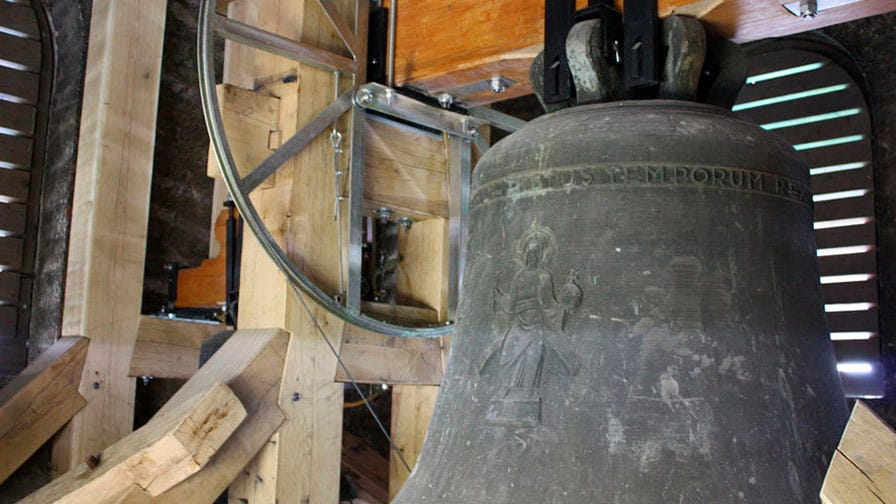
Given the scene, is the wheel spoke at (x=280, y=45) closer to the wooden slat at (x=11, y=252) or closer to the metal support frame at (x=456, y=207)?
the metal support frame at (x=456, y=207)

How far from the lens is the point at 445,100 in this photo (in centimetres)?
265

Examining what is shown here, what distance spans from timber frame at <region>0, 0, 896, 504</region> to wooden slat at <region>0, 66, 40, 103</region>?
624 mm

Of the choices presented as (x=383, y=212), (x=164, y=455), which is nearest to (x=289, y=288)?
(x=383, y=212)

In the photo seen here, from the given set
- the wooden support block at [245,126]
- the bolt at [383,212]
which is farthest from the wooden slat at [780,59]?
the wooden support block at [245,126]

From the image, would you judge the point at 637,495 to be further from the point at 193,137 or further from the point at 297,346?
the point at 193,137

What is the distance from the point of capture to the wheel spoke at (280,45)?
2.24 meters

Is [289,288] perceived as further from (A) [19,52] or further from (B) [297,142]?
(A) [19,52]

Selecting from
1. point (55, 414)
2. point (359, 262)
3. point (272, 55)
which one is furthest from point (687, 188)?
point (55, 414)

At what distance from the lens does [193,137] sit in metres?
3.43

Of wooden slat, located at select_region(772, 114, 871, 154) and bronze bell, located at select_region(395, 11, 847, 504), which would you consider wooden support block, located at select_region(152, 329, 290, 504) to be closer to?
bronze bell, located at select_region(395, 11, 847, 504)

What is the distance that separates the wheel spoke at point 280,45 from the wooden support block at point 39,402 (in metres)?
1.05

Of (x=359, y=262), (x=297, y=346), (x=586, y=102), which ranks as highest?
(x=586, y=102)

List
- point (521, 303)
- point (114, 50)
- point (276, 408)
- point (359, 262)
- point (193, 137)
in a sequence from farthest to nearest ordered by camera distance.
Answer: point (193, 137) → point (114, 50) → point (359, 262) → point (276, 408) → point (521, 303)

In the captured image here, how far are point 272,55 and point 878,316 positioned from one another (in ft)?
7.75
